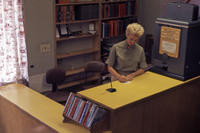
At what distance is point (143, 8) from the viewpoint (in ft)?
22.3

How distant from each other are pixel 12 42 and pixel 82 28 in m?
1.64

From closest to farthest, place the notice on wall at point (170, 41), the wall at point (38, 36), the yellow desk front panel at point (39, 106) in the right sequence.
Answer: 1. the yellow desk front panel at point (39, 106)
2. the notice on wall at point (170, 41)
3. the wall at point (38, 36)

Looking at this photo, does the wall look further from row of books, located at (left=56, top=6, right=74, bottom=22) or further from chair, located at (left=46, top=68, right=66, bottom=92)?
chair, located at (left=46, top=68, right=66, bottom=92)

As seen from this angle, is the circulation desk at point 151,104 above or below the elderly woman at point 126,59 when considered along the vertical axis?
below

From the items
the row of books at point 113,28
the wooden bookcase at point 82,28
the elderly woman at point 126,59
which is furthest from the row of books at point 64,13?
the elderly woman at point 126,59

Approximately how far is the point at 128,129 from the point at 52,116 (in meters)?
0.73

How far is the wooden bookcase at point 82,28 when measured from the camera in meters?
5.59

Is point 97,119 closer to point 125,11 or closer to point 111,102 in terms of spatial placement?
point 111,102

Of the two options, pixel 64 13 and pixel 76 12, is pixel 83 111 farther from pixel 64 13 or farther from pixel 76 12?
pixel 76 12

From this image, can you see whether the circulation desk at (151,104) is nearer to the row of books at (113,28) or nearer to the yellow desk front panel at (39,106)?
the yellow desk front panel at (39,106)

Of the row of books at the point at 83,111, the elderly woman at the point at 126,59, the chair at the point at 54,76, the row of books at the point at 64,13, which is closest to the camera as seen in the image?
the row of books at the point at 83,111

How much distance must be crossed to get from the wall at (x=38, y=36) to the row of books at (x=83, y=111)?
277cm

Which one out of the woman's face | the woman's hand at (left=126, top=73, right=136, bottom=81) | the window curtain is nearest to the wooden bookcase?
the window curtain

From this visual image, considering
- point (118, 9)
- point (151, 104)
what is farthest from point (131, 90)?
point (118, 9)
